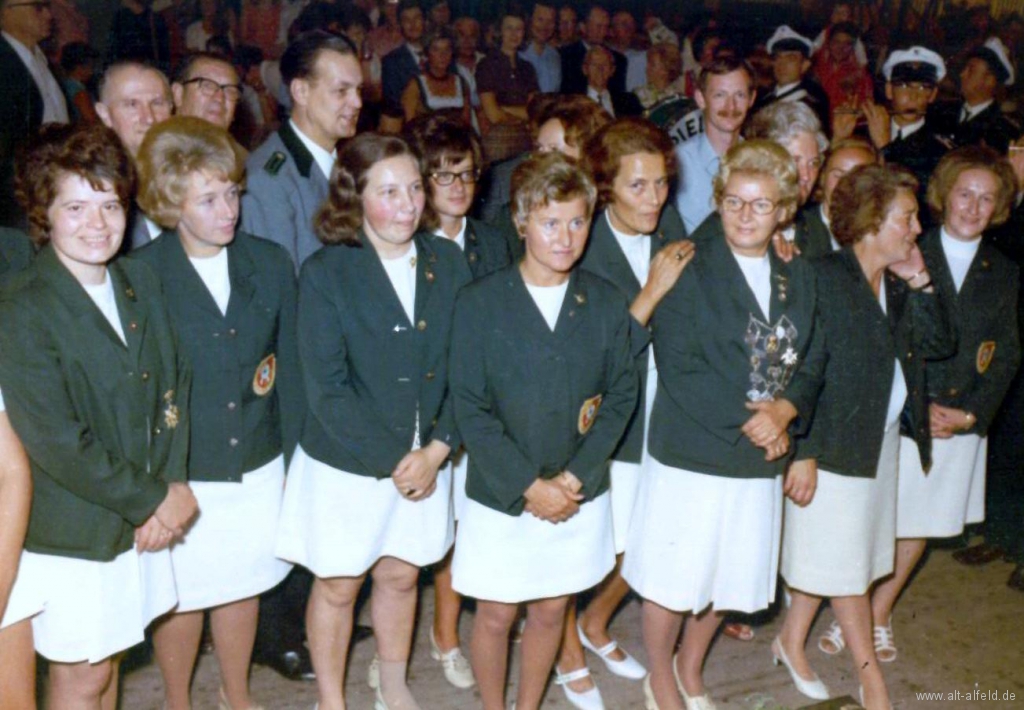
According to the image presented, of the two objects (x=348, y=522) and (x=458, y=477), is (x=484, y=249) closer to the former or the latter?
(x=458, y=477)

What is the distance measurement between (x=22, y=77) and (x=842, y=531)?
3.64 meters

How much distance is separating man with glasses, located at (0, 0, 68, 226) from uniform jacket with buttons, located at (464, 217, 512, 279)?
175 cm

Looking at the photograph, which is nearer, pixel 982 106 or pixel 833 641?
pixel 833 641

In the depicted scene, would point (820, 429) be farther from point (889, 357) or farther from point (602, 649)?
point (602, 649)

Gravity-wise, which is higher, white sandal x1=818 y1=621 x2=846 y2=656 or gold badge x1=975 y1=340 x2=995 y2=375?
gold badge x1=975 y1=340 x2=995 y2=375

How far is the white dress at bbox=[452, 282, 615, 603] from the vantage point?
3059 mm

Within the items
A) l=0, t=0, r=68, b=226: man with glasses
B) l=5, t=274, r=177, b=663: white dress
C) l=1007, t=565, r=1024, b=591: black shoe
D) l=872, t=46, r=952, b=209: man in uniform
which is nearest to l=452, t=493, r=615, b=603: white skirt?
l=5, t=274, r=177, b=663: white dress

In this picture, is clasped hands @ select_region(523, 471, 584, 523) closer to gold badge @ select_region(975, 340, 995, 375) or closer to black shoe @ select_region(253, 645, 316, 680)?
black shoe @ select_region(253, 645, 316, 680)

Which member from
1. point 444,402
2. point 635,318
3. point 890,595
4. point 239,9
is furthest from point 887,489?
point 239,9

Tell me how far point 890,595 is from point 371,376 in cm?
232

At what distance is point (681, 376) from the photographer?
3227 mm

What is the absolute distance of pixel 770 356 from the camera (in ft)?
10.5

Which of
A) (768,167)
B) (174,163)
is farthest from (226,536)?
(768,167)

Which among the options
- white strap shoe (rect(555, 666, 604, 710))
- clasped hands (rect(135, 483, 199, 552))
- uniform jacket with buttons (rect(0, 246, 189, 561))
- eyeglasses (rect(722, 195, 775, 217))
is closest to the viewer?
uniform jacket with buttons (rect(0, 246, 189, 561))
